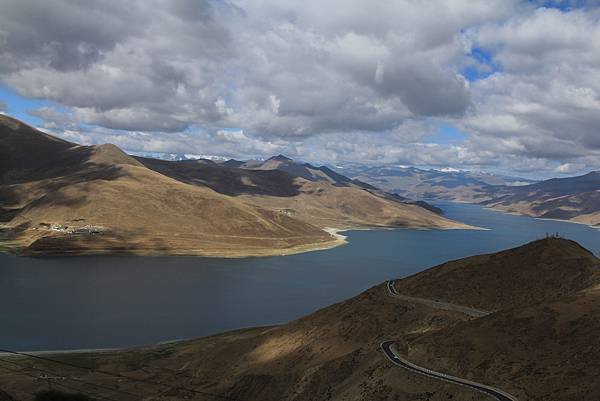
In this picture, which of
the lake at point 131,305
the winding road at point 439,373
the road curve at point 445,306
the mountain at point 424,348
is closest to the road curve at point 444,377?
the winding road at point 439,373

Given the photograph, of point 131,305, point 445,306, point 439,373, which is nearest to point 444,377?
point 439,373

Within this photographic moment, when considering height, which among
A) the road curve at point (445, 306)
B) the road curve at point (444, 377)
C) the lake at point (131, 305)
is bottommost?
the lake at point (131, 305)

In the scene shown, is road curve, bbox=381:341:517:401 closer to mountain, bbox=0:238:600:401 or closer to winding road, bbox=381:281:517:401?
winding road, bbox=381:281:517:401

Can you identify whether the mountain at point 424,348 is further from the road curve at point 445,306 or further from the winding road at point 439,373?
the winding road at point 439,373

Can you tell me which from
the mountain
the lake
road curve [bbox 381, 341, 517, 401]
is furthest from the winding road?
the lake

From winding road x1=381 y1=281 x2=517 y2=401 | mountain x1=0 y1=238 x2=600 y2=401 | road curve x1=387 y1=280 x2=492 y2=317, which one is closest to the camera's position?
winding road x1=381 y1=281 x2=517 y2=401

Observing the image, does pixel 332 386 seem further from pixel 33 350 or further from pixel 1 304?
pixel 1 304

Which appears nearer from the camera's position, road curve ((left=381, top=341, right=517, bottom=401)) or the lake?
road curve ((left=381, top=341, right=517, bottom=401))
